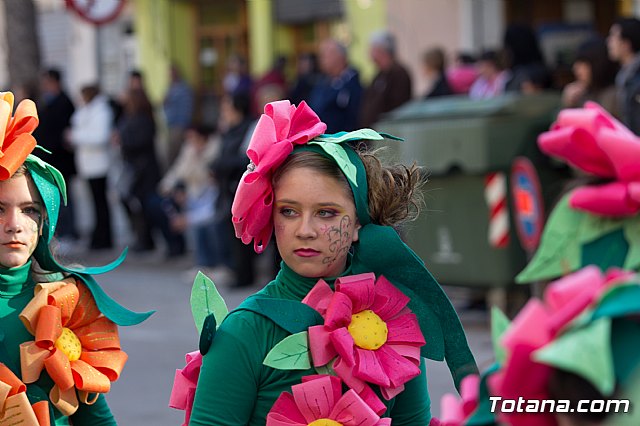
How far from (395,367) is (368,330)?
0.11 metres

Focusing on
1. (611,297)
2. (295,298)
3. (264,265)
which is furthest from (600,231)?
(264,265)

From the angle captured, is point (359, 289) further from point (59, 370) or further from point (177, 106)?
point (177, 106)

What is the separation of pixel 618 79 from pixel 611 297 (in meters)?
5.76

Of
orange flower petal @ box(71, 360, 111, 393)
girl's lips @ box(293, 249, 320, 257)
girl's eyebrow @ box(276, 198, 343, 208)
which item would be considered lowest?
orange flower petal @ box(71, 360, 111, 393)

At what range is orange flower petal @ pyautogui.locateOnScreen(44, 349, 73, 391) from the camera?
3.05 meters

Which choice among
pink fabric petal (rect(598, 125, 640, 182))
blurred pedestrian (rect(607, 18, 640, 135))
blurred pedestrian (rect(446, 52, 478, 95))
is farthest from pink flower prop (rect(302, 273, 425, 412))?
blurred pedestrian (rect(446, 52, 478, 95))

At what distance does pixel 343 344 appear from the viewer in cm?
264

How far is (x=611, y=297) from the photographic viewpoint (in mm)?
1603

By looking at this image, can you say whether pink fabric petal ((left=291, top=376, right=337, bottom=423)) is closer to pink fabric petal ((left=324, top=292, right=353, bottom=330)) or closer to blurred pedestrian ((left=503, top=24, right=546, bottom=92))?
pink fabric petal ((left=324, top=292, right=353, bottom=330))

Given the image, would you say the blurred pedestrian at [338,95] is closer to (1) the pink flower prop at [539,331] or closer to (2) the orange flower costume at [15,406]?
(2) the orange flower costume at [15,406]

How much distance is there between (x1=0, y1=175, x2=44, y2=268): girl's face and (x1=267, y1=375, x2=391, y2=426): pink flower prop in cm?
91

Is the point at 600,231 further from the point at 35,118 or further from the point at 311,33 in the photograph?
the point at 311,33

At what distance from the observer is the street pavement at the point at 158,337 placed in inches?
249

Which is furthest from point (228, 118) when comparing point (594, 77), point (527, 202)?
point (594, 77)
